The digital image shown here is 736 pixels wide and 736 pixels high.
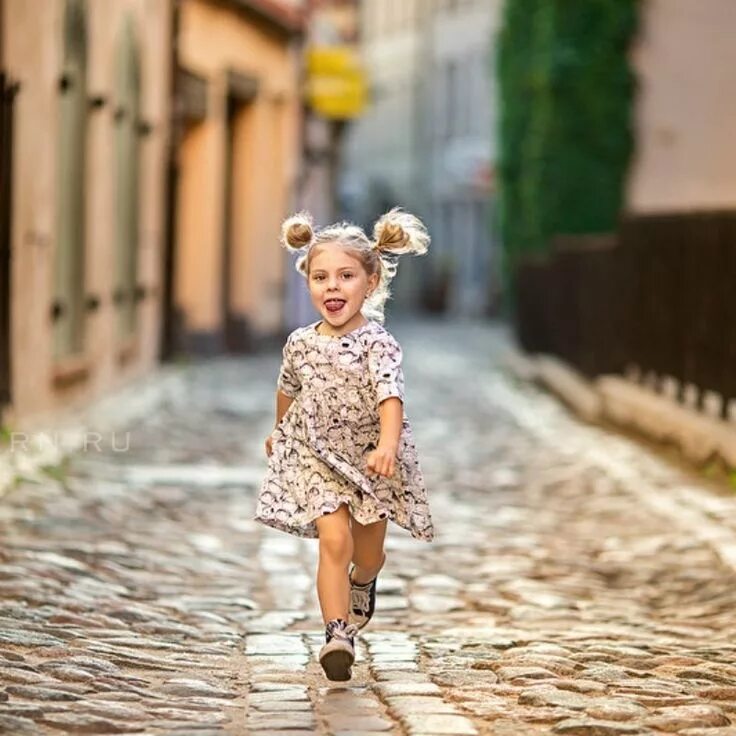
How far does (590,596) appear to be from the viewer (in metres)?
8.04

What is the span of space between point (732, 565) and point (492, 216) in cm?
4159

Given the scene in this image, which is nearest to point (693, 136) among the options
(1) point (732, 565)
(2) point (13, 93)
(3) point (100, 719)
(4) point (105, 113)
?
(4) point (105, 113)

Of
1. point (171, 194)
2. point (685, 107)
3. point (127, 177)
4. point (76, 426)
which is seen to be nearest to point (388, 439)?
point (76, 426)

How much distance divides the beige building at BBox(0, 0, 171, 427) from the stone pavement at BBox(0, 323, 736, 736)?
4.37 ft

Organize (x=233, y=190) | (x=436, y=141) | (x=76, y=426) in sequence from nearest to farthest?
(x=76, y=426), (x=233, y=190), (x=436, y=141)

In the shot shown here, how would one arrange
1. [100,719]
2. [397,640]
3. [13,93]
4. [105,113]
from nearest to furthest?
[100,719] < [397,640] < [13,93] < [105,113]

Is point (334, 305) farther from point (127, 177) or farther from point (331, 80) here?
point (331, 80)

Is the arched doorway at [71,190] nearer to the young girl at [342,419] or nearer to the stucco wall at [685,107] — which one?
the stucco wall at [685,107]

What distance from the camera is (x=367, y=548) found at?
6.11 metres

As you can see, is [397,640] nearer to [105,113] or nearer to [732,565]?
[732,565]

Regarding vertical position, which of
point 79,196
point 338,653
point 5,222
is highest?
point 79,196

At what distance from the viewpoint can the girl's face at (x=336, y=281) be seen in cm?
590

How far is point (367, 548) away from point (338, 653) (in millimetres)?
492

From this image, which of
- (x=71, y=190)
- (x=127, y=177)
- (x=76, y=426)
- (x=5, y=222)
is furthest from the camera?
(x=127, y=177)
